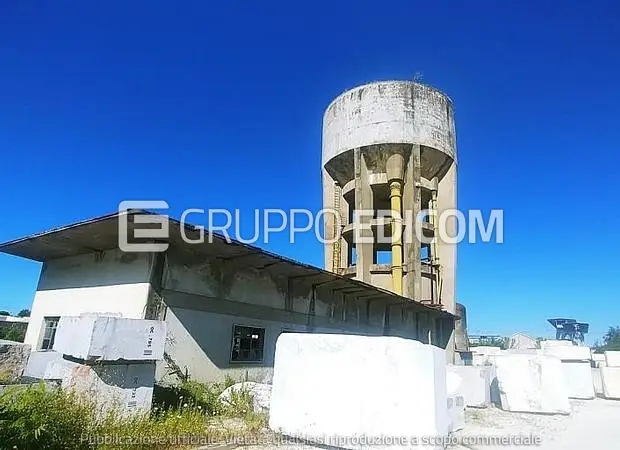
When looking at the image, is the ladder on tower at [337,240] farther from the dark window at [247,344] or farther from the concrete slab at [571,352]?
the concrete slab at [571,352]

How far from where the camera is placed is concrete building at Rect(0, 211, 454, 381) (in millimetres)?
8719

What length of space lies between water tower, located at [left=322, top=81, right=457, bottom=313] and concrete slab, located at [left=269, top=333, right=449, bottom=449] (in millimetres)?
11773

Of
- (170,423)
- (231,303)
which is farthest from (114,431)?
(231,303)

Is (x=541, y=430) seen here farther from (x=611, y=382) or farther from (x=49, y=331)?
(x=49, y=331)

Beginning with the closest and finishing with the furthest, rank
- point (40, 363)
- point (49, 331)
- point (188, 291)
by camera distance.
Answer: point (40, 363)
point (188, 291)
point (49, 331)

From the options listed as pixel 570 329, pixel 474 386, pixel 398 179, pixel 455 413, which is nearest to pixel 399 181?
pixel 398 179

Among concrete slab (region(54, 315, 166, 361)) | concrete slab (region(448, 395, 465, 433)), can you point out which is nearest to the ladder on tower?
concrete slab (region(448, 395, 465, 433))

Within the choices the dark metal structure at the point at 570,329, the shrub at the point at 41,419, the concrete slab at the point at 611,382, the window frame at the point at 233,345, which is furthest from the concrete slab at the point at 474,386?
the dark metal structure at the point at 570,329

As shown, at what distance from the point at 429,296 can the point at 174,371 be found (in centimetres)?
1308

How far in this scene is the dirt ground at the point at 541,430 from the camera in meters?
6.73

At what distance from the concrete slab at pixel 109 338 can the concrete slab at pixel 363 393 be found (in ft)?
7.36

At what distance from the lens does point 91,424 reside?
17.2ft

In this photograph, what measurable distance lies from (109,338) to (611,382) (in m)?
18.7

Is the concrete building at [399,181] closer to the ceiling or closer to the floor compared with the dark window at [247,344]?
closer to the ceiling
